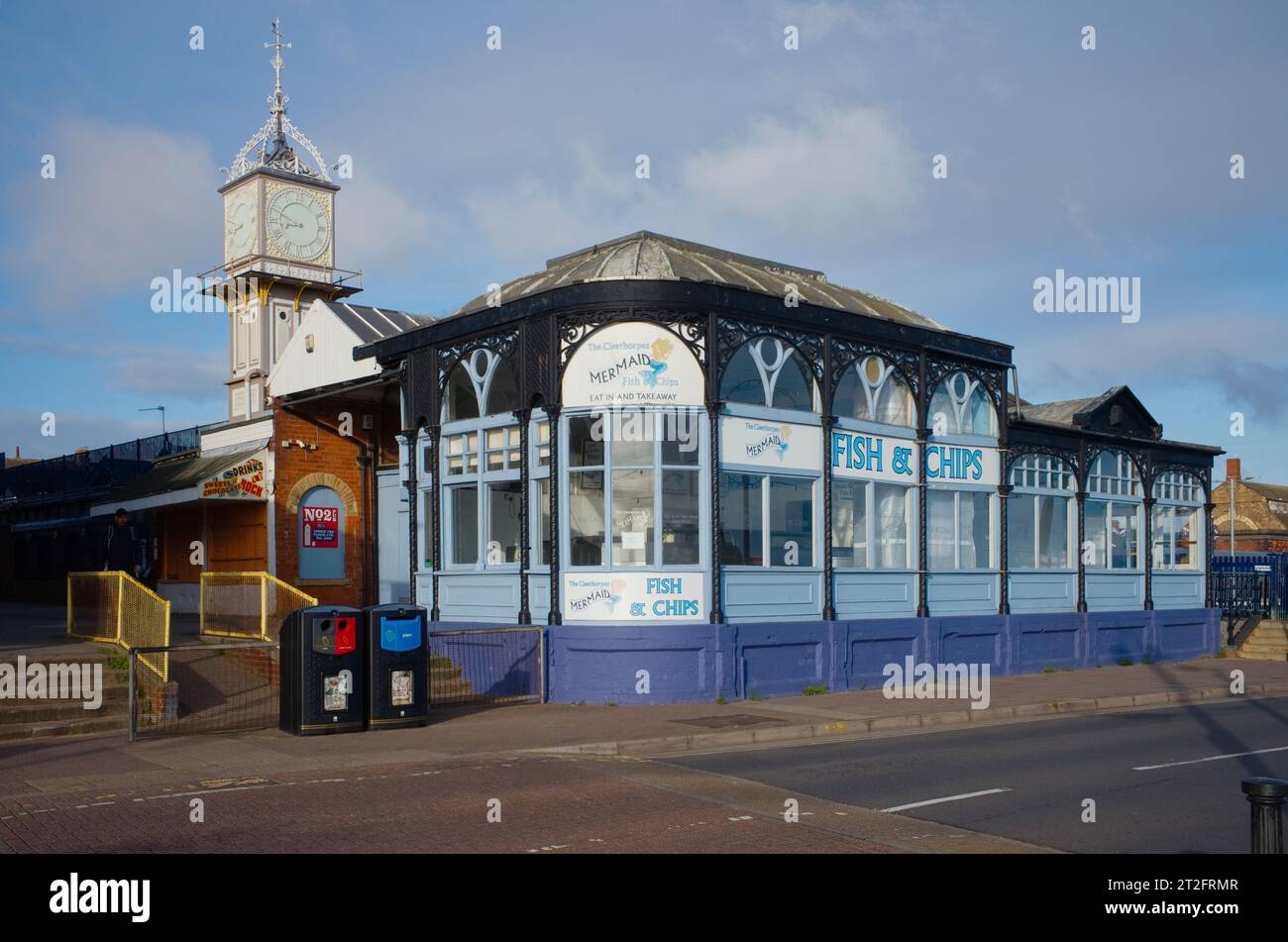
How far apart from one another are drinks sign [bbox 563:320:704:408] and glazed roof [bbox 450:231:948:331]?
0.83m

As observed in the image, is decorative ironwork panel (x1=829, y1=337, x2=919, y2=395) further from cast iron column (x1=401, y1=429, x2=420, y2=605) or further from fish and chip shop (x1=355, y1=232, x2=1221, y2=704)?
cast iron column (x1=401, y1=429, x2=420, y2=605)

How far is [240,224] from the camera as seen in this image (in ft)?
150

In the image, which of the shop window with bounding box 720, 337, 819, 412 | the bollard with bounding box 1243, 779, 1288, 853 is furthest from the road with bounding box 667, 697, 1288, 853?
the shop window with bounding box 720, 337, 819, 412

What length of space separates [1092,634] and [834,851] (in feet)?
58.7

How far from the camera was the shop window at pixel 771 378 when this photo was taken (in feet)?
59.1

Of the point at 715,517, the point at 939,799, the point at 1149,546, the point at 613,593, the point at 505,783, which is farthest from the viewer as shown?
the point at 1149,546

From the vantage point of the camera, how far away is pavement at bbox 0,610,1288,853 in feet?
28.7

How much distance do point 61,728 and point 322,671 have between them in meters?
3.19

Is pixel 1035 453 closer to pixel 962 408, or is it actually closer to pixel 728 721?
pixel 962 408

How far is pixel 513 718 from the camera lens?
15695 mm

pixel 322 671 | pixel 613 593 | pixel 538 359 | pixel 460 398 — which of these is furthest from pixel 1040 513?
pixel 322 671

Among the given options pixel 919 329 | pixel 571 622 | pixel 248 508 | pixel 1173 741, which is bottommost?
pixel 1173 741

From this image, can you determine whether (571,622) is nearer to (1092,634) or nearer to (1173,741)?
(1173,741)
